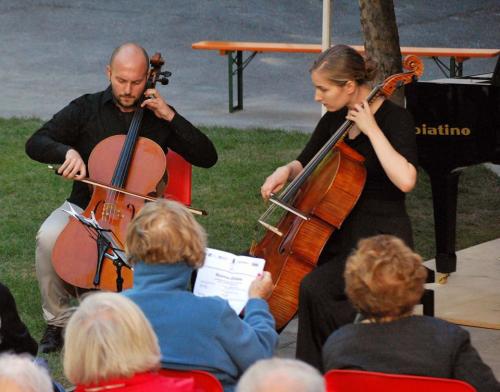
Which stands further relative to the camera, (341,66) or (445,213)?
(445,213)

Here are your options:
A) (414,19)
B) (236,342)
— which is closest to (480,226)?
(236,342)

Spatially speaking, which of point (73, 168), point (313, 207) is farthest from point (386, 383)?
point (73, 168)

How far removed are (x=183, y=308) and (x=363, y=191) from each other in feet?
4.70

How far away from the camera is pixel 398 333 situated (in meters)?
3.28

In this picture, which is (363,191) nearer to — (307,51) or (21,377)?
(21,377)

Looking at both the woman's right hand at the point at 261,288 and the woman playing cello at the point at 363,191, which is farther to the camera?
the woman playing cello at the point at 363,191

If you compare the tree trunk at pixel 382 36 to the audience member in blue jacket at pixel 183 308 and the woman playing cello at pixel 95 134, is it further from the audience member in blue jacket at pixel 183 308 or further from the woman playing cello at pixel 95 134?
the audience member in blue jacket at pixel 183 308

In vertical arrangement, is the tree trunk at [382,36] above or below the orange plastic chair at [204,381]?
above

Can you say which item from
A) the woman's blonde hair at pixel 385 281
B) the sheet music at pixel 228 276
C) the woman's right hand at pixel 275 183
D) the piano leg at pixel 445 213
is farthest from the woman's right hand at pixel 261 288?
the piano leg at pixel 445 213

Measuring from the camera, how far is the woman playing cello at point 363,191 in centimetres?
454

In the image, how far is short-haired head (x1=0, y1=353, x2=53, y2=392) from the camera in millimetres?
2637

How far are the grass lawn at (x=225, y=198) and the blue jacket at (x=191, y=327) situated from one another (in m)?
2.22

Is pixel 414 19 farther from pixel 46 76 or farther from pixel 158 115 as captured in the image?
pixel 158 115

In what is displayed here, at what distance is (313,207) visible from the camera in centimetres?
462
